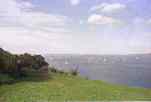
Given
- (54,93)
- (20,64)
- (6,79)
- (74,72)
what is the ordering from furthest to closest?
(74,72) < (20,64) < (6,79) < (54,93)

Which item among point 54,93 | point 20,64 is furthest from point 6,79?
point 54,93

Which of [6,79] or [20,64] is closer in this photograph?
[6,79]

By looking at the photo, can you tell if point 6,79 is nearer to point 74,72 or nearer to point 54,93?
point 54,93

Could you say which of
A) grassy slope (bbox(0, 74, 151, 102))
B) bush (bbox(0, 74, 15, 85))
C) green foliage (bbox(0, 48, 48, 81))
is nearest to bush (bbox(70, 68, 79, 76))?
green foliage (bbox(0, 48, 48, 81))

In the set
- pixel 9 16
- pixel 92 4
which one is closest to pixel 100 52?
pixel 92 4

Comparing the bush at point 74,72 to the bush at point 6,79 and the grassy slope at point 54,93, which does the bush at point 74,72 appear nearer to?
the grassy slope at point 54,93

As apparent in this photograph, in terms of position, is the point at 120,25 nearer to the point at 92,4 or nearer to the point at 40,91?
the point at 92,4

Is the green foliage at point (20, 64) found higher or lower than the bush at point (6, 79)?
higher

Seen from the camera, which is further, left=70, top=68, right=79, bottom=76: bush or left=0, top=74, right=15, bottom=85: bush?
left=70, top=68, right=79, bottom=76: bush

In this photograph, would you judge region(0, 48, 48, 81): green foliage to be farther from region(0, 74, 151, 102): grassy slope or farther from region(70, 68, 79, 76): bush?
region(70, 68, 79, 76): bush

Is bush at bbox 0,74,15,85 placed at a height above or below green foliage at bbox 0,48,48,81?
below

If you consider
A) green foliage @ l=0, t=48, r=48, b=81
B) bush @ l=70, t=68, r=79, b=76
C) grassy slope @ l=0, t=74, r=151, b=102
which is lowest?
grassy slope @ l=0, t=74, r=151, b=102

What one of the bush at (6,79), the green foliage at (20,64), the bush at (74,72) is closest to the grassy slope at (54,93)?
the bush at (6,79)

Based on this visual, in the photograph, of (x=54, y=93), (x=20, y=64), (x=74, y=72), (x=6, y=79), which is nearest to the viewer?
(x=54, y=93)
